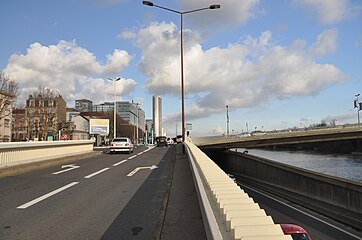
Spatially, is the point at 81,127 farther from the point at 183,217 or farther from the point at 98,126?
the point at 183,217

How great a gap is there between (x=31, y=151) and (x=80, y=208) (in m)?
9.85

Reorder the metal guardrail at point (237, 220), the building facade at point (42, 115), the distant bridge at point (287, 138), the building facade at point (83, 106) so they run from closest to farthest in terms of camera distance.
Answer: the metal guardrail at point (237, 220)
the distant bridge at point (287, 138)
the building facade at point (42, 115)
the building facade at point (83, 106)

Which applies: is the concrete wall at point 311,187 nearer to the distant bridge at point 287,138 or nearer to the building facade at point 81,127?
the distant bridge at point 287,138

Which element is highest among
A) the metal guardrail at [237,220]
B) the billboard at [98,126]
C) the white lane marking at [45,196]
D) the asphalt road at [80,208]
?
the billboard at [98,126]

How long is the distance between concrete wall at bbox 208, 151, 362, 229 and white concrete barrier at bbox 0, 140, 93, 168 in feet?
71.1

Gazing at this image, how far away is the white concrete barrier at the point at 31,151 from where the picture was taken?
12.8 meters

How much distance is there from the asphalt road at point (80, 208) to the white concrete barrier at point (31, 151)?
1.69 m

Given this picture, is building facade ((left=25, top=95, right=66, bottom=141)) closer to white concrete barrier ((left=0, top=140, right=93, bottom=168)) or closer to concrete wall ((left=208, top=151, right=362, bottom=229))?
concrete wall ((left=208, top=151, right=362, bottom=229))

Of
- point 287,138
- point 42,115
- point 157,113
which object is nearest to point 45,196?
point 287,138

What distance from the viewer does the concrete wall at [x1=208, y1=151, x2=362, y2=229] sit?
24.5 m

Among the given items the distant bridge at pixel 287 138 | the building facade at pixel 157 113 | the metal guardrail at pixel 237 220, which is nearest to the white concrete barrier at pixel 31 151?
the metal guardrail at pixel 237 220

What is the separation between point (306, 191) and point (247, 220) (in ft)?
104

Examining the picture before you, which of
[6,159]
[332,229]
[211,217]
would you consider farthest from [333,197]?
[211,217]

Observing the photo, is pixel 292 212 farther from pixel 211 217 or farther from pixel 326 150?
pixel 326 150
